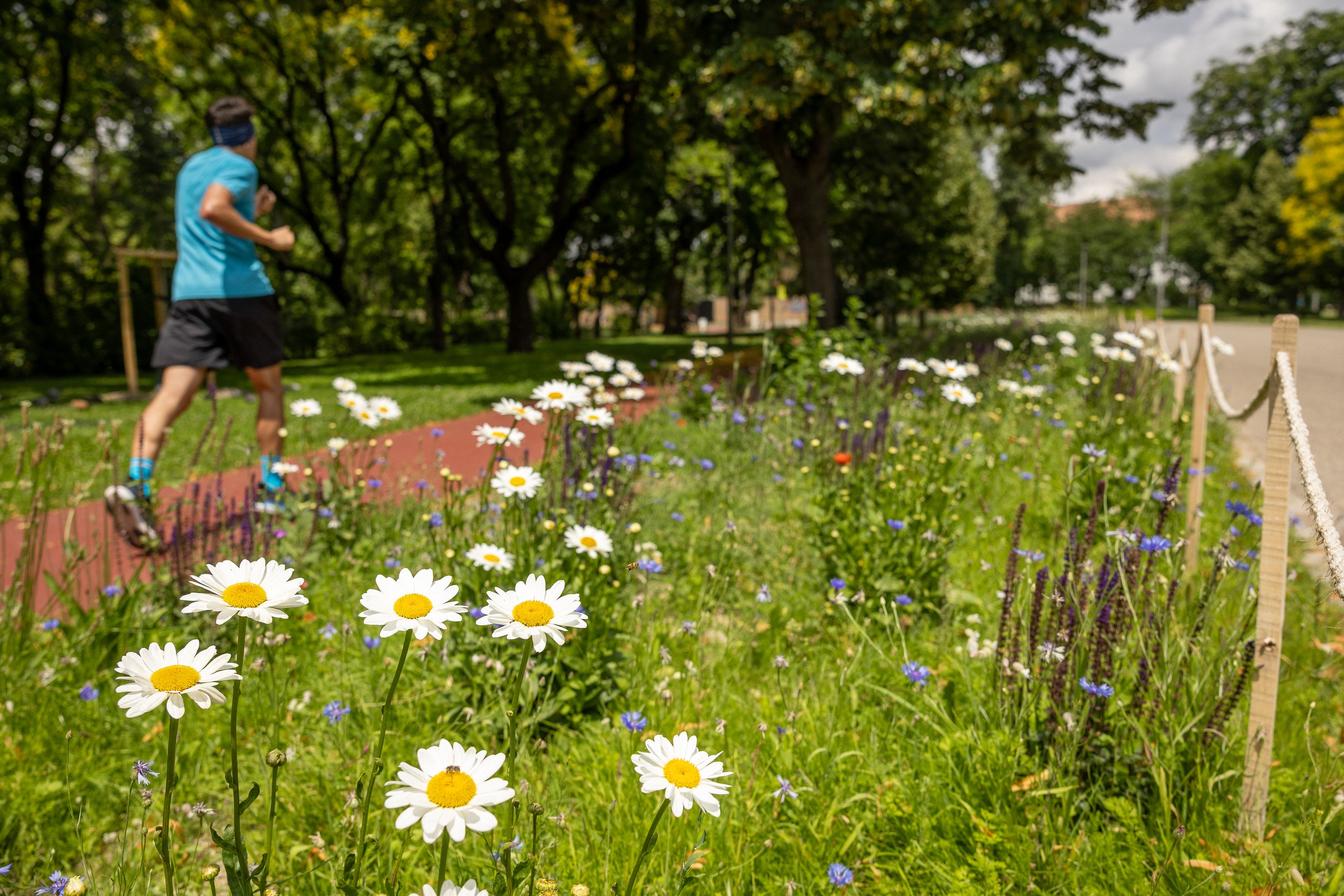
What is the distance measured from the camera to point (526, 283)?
19250mm

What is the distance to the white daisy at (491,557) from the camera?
2.12 meters

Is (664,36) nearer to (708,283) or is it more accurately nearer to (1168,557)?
(1168,557)

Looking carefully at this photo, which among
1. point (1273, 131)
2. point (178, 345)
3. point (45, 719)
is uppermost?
point (1273, 131)

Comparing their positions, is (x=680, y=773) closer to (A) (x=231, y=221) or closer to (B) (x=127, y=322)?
(A) (x=231, y=221)

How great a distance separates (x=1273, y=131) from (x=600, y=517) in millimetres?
65491

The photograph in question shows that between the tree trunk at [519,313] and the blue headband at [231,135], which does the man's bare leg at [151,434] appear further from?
the tree trunk at [519,313]

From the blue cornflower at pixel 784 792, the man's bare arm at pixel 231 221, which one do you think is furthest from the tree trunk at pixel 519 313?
the blue cornflower at pixel 784 792

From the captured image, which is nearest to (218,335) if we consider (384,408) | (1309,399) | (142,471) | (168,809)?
(142,471)

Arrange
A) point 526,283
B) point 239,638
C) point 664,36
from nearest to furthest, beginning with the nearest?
point 239,638, point 664,36, point 526,283

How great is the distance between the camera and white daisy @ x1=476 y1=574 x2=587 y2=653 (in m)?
1.11

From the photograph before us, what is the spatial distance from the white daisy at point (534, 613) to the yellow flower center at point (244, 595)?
289mm

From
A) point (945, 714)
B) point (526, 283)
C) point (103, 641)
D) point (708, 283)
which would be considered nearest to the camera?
point (945, 714)

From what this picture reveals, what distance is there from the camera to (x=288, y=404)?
8.35 meters

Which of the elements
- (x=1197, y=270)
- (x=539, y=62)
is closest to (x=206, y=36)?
(x=539, y=62)
